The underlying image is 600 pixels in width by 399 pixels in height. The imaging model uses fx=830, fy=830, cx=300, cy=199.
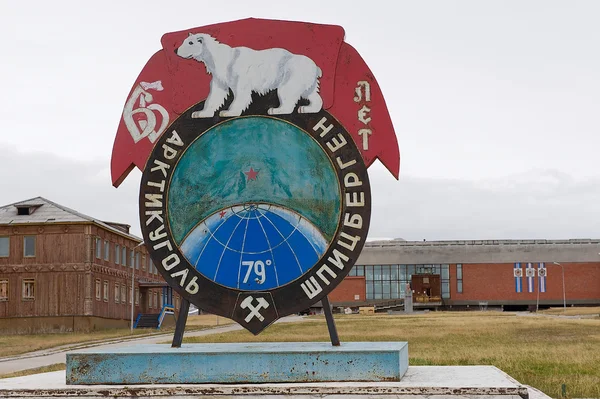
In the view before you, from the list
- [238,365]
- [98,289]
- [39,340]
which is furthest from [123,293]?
[238,365]

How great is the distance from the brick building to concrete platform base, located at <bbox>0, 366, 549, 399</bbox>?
3537 inches

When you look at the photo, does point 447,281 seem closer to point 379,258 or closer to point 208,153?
point 379,258

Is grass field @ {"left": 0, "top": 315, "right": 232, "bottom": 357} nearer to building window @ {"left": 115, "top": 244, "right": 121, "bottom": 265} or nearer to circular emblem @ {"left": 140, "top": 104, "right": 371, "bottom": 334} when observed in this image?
building window @ {"left": 115, "top": 244, "right": 121, "bottom": 265}

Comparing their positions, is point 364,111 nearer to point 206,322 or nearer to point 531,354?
point 531,354

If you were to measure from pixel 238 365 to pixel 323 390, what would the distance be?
1259 mm

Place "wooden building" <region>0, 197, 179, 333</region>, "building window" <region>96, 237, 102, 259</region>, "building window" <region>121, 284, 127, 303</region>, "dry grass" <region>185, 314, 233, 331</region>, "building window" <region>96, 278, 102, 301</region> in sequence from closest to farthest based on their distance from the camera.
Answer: "wooden building" <region>0, 197, 179, 333</region> → "building window" <region>96, 237, 102, 259</region> → "building window" <region>96, 278, 102, 301</region> → "building window" <region>121, 284, 127, 303</region> → "dry grass" <region>185, 314, 233, 331</region>

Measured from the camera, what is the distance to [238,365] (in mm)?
10250

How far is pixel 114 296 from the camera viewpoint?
59062mm

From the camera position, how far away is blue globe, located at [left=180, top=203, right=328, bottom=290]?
36.8 feet

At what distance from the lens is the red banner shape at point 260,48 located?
11430mm

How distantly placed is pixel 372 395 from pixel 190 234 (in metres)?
3.59

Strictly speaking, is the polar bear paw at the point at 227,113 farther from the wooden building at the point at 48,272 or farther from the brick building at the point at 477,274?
the brick building at the point at 477,274

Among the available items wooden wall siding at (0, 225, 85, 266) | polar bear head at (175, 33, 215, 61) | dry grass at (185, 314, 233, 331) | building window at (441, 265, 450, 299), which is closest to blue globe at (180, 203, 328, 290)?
polar bear head at (175, 33, 215, 61)

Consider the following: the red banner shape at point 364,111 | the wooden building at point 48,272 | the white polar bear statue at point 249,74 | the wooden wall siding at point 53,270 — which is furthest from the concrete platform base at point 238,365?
the wooden wall siding at point 53,270
